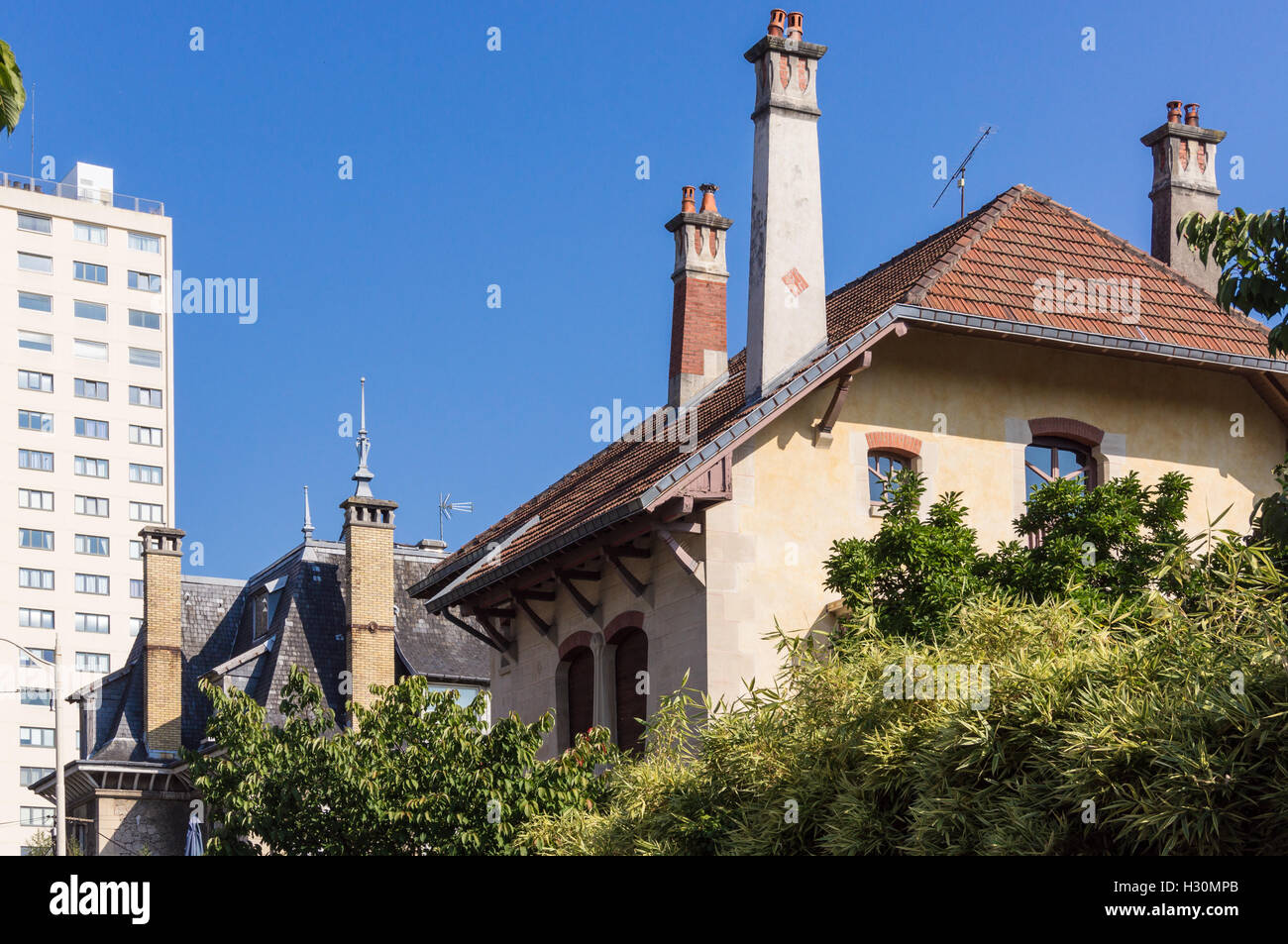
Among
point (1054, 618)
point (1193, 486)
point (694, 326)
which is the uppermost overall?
point (694, 326)

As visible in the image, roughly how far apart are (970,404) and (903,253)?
13.8 ft

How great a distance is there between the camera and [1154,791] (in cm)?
923

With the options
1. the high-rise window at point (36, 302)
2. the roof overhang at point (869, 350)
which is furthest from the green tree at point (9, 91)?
the high-rise window at point (36, 302)

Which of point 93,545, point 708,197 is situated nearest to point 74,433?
point 93,545

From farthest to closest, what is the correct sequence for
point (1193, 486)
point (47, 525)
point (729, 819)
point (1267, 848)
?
point (47, 525)
point (1193, 486)
point (729, 819)
point (1267, 848)

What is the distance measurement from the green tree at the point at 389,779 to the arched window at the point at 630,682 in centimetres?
167

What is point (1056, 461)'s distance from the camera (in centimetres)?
2419

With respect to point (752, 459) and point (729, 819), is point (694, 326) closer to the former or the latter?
point (752, 459)

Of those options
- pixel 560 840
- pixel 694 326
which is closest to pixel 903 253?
pixel 694 326

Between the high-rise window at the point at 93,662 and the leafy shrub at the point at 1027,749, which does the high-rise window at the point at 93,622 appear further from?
the leafy shrub at the point at 1027,749

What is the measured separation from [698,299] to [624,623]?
6706mm

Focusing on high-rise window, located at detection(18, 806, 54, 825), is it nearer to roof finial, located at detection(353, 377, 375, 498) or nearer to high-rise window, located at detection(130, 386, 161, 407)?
high-rise window, located at detection(130, 386, 161, 407)

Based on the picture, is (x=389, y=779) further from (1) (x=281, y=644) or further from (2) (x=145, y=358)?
(2) (x=145, y=358)

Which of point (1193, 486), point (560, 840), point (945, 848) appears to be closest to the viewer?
point (945, 848)
